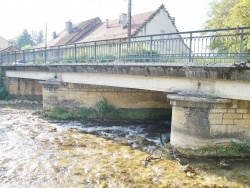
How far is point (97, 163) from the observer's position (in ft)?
23.6

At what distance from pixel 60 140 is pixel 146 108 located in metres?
5.68

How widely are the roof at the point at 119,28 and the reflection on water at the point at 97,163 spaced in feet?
48.6

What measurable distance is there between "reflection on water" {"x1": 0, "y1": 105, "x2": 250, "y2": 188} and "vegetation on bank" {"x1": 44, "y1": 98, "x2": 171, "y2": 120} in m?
2.12

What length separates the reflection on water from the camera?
19.9 ft

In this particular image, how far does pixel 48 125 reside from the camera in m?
11.9

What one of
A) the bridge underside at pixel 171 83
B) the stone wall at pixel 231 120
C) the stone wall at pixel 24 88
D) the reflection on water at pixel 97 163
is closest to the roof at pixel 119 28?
the stone wall at pixel 24 88

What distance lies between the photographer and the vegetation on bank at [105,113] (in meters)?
13.2

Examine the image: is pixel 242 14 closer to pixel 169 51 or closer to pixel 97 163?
pixel 169 51

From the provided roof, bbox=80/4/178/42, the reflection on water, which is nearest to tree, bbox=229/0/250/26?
the reflection on water

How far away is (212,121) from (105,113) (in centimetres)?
689

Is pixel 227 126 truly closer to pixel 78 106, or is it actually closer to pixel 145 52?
pixel 145 52

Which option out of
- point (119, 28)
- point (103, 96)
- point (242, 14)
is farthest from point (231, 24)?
point (119, 28)

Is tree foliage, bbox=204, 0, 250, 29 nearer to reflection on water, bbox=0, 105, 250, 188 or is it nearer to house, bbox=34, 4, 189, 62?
house, bbox=34, 4, 189, 62

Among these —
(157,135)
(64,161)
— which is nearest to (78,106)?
(157,135)
